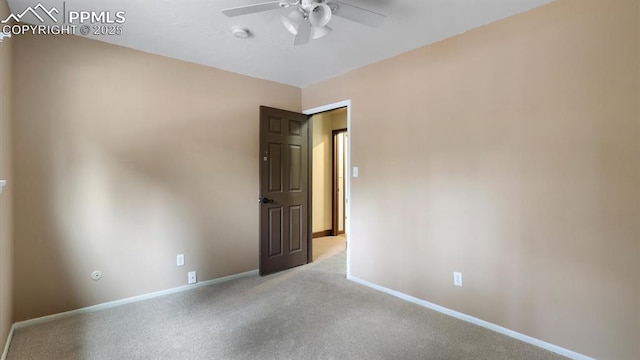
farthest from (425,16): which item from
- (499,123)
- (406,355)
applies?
(406,355)

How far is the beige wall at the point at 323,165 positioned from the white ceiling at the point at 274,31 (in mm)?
2336

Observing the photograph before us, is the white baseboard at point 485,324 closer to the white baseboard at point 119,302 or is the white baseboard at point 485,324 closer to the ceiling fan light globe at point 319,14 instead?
the white baseboard at point 119,302

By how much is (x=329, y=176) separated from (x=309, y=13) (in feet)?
14.1

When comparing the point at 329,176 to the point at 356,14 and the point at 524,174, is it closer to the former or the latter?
the point at 524,174

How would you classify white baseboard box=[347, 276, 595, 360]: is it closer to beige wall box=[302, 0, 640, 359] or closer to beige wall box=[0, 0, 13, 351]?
beige wall box=[302, 0, 640, 359]

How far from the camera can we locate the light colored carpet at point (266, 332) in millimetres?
2027

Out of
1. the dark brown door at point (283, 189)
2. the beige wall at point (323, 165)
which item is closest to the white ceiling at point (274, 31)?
the dark brown door at point (283, 189)

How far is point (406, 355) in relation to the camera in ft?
6.59

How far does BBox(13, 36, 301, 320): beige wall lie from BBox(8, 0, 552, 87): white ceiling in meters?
0.28

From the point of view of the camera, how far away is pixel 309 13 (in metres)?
1.84

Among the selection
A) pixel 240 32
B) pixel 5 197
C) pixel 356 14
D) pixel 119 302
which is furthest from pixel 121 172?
pixel 356 14

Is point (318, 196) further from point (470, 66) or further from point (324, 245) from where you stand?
point (470, 66)

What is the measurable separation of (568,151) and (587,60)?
0.60 metres

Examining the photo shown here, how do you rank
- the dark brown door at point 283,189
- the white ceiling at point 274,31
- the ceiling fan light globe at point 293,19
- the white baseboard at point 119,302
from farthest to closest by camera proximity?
the dark brown door at point 283,189, the white baseboard at point 119,302, the white ceiling at point 274,31, the ceiling fan light globe at point 293,19
